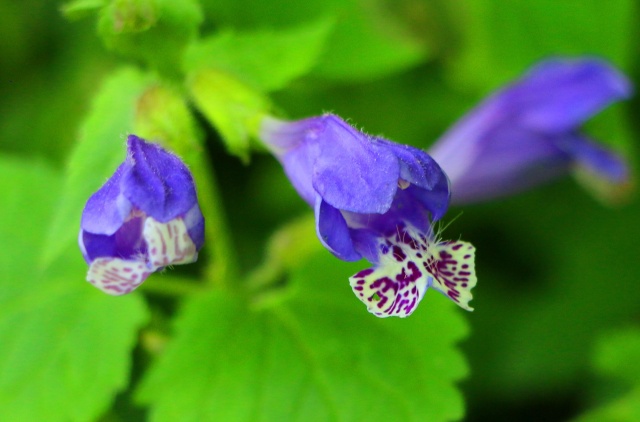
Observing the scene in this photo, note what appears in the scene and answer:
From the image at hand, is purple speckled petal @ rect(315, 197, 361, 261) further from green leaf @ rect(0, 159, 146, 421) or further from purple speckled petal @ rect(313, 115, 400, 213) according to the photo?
green leaf @ rect(0, 159, 146, 421)

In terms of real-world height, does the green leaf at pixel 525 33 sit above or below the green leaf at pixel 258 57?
below

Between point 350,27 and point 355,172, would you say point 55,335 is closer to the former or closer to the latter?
point 355,172

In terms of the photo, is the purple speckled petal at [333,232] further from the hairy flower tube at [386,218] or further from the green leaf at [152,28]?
the green leaf at [152,28]

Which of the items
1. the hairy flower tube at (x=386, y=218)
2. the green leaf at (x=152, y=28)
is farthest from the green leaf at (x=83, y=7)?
the hairy flower tube at (x=386, y=218)

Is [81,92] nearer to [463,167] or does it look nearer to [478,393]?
[463,167]

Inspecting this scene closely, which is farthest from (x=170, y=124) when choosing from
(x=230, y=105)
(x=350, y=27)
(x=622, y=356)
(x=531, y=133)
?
(x=622, y=356)

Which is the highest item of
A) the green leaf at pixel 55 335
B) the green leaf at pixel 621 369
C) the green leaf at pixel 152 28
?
the green leaf at pixel 152 28
